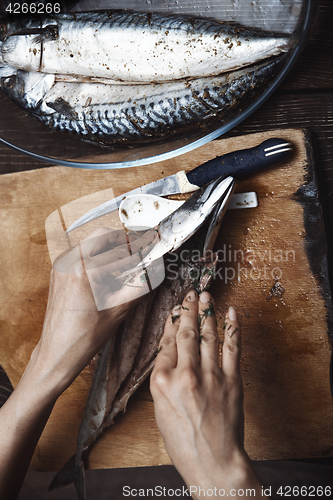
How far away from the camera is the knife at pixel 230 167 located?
36.4 inches

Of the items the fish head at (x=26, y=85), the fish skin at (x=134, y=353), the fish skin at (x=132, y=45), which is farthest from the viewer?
the fish skin at (x=134, y=353)

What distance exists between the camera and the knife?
924mm

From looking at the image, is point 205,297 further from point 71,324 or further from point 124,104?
point 124,104

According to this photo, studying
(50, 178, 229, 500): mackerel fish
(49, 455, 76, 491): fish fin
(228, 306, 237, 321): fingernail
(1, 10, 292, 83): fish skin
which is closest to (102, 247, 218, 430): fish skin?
(50, 178, 229, 500): mackerel fish

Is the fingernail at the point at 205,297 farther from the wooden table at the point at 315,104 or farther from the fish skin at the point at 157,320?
the wooden table at the point at 315,104

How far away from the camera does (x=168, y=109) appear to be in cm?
84

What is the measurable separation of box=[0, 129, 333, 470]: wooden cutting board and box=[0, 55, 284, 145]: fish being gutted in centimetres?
17

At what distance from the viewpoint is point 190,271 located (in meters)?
0.97

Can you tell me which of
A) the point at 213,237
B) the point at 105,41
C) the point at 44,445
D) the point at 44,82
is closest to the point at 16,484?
the point at 44,445

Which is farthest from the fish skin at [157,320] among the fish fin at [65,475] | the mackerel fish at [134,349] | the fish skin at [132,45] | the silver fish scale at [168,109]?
the fish skin at [132,45]

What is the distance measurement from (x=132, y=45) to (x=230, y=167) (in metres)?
0.44

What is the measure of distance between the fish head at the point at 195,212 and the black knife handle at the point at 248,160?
0.05 meters

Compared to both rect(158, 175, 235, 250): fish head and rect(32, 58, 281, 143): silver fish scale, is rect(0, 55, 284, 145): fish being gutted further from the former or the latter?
rect(158, 175, 235, 250): fish head

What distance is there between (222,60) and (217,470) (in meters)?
1.05
